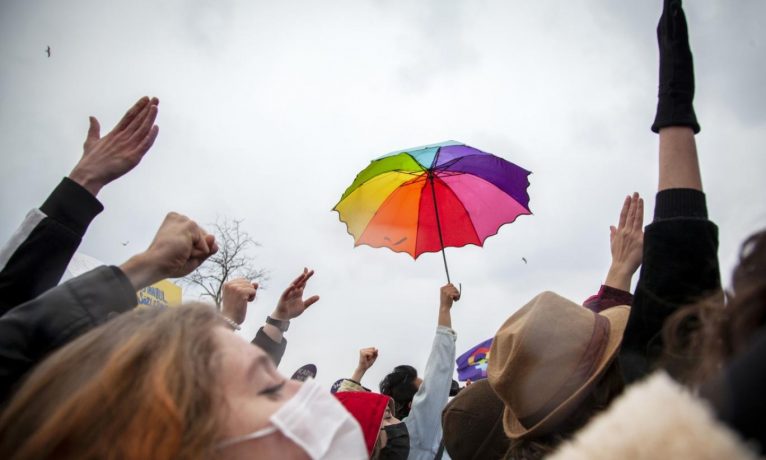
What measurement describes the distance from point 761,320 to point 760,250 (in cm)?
13

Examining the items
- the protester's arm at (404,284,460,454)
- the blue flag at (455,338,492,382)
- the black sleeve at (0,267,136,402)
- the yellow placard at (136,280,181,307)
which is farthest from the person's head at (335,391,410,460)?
the blue flag at (455,338,492,382)

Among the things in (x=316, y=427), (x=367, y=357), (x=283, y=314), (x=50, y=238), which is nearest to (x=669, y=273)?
(x=316, y=427)

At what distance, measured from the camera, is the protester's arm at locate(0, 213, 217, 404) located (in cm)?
136

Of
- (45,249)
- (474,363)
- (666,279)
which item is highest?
(666,279)

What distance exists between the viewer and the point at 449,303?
3.42 metres

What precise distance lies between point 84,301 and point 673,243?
1.74m

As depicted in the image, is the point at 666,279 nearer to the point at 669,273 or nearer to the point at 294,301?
the point at 669,273

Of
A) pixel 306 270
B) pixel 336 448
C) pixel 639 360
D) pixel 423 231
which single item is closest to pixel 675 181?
pixel 639 360

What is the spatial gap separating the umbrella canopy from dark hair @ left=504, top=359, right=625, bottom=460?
9.59 feet

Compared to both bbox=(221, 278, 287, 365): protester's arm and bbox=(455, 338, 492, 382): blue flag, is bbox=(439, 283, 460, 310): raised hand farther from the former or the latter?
bbox=(455, 338, 492, 382): blue flag

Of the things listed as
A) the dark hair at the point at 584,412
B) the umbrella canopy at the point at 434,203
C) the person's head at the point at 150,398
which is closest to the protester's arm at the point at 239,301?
the person's head at the point at 150,398

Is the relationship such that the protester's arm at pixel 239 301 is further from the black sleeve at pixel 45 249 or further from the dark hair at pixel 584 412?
the dark hair at pixel 584 412

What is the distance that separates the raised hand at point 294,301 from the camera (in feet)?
9.54

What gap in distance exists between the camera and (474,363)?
10.3 metres
